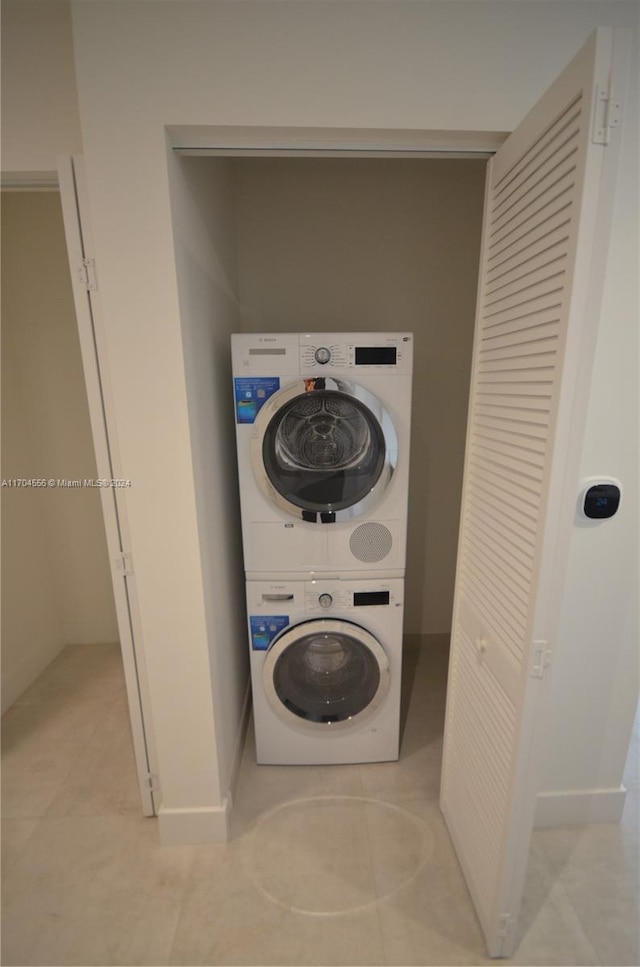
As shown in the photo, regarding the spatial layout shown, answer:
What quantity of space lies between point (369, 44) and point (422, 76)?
15 centimetres

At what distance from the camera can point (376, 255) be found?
2.23 meters

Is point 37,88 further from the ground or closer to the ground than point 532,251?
further from the ground

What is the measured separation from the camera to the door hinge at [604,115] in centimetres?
74

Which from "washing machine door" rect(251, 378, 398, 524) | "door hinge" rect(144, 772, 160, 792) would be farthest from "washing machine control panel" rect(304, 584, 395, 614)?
"door hinge" rect(144, 772, 160, 792)

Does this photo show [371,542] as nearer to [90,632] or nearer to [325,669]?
[325,669]

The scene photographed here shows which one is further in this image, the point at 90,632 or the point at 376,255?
the point at 90,632

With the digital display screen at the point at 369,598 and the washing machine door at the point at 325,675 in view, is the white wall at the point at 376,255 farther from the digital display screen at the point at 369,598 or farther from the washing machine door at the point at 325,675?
the washing machine door at the point at 325,675

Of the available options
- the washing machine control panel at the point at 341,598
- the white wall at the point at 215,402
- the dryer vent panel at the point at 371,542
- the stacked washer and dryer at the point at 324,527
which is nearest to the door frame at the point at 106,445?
the white wall at the point at 215,402

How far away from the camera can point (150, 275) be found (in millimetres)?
1157

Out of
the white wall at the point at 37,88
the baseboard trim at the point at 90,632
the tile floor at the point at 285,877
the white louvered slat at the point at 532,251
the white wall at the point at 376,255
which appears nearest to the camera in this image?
the white louvered slat at the point at 532,251

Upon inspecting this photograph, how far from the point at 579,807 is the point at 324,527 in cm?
142

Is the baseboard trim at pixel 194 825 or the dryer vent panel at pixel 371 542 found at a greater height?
the dryer vent panel at pixel 371 542

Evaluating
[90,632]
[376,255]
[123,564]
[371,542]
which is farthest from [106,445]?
[90,632]

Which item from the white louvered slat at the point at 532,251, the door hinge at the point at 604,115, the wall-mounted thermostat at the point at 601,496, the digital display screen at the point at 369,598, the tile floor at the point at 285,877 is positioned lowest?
the tile floor at the point at 285,877
